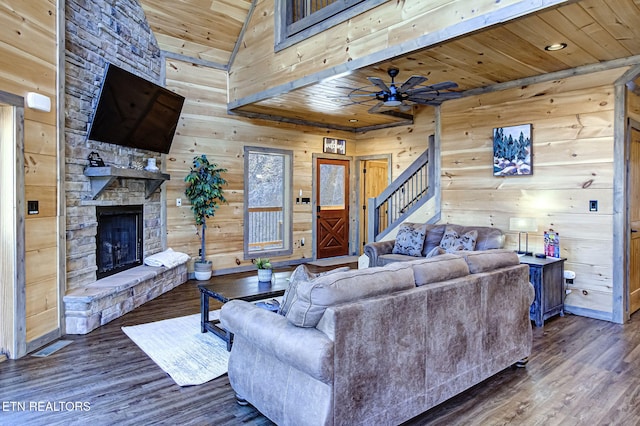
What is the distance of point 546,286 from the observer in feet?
14.3

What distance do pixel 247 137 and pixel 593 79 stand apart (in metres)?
5.02

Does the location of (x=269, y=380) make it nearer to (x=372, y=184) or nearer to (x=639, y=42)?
(x=639, y=42)

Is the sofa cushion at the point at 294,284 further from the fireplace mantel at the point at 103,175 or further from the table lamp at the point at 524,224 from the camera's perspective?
the table lamp at the point at 524,224

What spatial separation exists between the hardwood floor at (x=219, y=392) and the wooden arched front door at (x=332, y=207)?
507cm

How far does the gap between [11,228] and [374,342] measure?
306 cm

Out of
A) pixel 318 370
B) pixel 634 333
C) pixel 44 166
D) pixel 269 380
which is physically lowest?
pixel 634 333

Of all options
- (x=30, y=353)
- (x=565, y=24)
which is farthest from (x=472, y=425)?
(x=30, y=353)

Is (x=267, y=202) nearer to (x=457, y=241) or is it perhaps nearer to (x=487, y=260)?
(x=457, y=241)

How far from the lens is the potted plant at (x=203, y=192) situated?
245 inches

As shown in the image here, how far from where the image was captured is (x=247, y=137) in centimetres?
706

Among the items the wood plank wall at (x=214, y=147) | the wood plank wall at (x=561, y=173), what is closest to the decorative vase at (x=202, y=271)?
the wood plank wall at (x=214, y=147)

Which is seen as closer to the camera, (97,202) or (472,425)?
(472,425)

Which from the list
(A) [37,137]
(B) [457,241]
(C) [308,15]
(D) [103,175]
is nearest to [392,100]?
(C) [308,15]

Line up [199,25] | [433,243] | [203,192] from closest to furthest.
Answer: [433,243] < [199,25] < [203,192]
